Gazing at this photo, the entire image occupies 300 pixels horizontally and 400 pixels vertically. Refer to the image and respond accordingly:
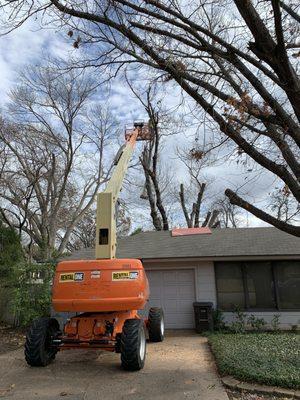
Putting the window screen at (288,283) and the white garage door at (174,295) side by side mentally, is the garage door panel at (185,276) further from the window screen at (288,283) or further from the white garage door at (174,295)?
the window screen at (288,283)

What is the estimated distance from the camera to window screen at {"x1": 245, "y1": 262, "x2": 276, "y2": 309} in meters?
15.0

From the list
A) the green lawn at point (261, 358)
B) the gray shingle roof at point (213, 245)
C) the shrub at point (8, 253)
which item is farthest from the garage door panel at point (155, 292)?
the shrub at point (8, 253)

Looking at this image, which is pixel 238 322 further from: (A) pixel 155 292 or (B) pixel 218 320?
(A) pixel 155 292

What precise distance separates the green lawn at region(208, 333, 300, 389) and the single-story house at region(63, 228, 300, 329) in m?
2.79

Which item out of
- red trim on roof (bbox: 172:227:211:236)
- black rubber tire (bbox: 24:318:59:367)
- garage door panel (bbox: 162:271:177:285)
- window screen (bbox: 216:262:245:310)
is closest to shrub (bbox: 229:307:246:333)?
window screen (bbox: 216:262:245:310)

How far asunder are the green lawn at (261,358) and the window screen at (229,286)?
2686mm

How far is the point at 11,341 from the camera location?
43.7 ft

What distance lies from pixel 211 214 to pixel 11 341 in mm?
21612

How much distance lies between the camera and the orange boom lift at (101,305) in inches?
343

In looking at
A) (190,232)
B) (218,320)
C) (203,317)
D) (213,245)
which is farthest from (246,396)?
(190,232)

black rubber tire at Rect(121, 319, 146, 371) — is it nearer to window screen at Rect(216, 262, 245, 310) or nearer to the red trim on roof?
window screen at Rect(216, 262, 245, 310)

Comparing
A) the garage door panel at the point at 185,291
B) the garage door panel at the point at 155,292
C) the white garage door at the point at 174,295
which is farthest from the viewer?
the garage door panel at the point at 155,292

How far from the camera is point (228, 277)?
15.4 metres

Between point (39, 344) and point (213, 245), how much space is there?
8640 millimetres
